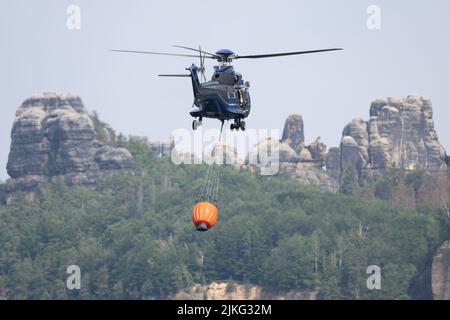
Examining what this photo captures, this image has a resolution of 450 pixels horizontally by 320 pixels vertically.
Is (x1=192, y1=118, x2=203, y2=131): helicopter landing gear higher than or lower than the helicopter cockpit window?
lower

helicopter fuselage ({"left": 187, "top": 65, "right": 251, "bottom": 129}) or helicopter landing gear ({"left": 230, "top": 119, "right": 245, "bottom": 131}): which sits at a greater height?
helicopter fuselage ({"left": 187, "top": 65, "right": 251, "bottom": 129})

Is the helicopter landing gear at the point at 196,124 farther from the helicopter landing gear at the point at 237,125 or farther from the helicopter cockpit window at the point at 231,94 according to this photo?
the helicopter cockpit window at the point at 231,94

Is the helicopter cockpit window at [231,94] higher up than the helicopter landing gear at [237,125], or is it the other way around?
the helicopter cockpit window at [231,94]

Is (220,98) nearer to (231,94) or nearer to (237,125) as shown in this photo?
(231,94)

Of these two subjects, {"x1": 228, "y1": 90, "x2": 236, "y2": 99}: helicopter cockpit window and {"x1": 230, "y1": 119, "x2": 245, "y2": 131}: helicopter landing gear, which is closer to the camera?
{"x1": 228, "y1": 90, "x2": 236, "y2": 99}: helicopter cockpit window

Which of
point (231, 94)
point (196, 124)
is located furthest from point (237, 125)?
point (196, 124)

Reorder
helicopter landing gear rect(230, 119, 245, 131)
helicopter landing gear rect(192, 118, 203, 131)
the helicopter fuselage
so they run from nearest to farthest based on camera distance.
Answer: helicopter landing gear rect(192, 118, 203, 131) → the helicopter fuselage → helicopter landing gear rect(230, 119, 245, 131)

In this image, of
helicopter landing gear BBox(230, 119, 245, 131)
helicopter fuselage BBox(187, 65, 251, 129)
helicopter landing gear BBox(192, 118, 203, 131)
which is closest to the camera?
helicopter landing gear BBox(192, 118, 203, 131)

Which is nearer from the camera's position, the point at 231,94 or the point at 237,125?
the point at 231,94

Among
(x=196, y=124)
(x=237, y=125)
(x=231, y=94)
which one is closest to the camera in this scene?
(x=196, y=124)

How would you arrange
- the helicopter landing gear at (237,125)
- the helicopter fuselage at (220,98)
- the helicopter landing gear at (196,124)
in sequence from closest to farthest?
the helicopter landing gear at (196,124) < the helicopter fuselage at (220,98) < the helicopter landing gear at (237,125)

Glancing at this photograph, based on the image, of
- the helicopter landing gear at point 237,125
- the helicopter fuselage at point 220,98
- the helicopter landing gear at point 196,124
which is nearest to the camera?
the helicopter landing gear at point 196,124

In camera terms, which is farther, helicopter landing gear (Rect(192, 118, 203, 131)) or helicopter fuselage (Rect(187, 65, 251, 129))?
helicopter fuselage (Rect(187, 65, 251, 129))

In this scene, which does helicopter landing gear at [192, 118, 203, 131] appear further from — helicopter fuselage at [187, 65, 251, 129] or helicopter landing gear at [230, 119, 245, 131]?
helicopter landing gear at [230, 119, 245, 131]
